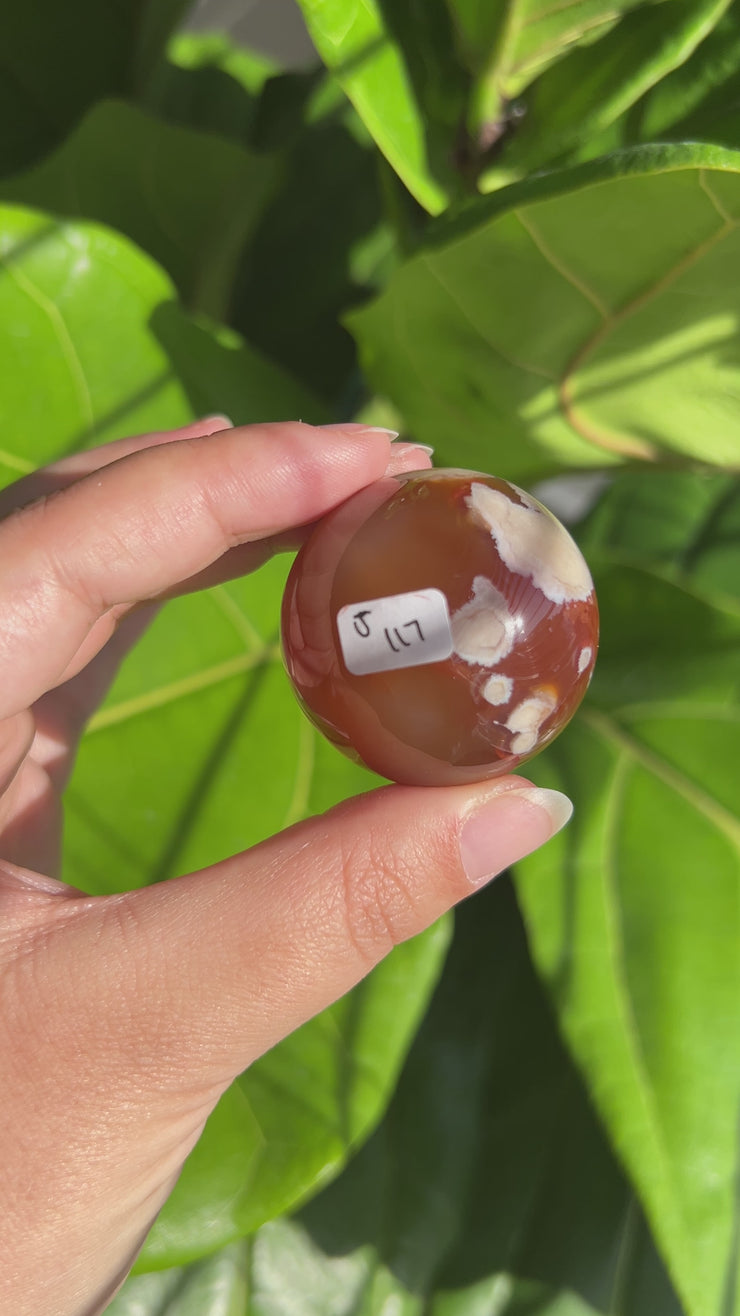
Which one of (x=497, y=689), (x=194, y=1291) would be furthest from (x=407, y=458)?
(x=194, y=1291)

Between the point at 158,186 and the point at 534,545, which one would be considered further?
the point at 158,186

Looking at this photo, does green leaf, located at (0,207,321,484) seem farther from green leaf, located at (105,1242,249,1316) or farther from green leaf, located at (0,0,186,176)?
green leaf, located at (105,1242,249,1316)

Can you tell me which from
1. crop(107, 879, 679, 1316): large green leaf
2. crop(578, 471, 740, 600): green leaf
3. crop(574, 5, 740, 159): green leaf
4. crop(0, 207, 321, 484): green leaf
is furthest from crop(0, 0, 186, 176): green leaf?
crop(107, 879, 679, 1316): large green leaf

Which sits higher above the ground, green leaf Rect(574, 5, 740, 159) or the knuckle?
green leaf Rect(574, 5, 740, 159)

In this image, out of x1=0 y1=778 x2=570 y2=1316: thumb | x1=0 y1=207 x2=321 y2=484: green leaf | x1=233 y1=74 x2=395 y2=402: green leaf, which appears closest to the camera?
x1=0 y1=778 x2=570 y2=1316: thumb

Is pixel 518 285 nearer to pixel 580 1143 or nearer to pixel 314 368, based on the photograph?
pixel 314 368

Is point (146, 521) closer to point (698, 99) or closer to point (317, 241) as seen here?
point (698, 99)
